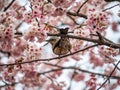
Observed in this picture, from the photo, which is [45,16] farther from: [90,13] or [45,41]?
[90,13]

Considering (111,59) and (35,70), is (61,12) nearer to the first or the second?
(111,59)

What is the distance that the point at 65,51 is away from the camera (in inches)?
261

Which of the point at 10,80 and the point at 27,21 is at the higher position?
the point at 27,21

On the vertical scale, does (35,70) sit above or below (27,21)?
below

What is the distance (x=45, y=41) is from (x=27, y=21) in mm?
532

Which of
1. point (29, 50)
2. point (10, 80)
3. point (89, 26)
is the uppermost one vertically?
point (89, 26)

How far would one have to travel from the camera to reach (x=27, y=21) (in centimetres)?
695

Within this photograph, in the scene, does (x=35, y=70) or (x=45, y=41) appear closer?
(x=45, y=41)

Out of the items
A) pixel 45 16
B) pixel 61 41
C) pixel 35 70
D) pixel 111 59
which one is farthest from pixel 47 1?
pixel 35 70

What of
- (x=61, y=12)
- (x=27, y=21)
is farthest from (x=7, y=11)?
(x=61, y=12)

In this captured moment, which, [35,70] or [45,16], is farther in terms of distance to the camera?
[35,70]

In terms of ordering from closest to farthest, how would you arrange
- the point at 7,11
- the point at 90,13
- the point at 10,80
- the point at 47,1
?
the point at 90,13 → the point at 47,1 → the point at 7,11 → the point at 10,80

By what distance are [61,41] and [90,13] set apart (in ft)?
2.12

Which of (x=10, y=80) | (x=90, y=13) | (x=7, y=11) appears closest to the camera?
(x=90, y=13)
